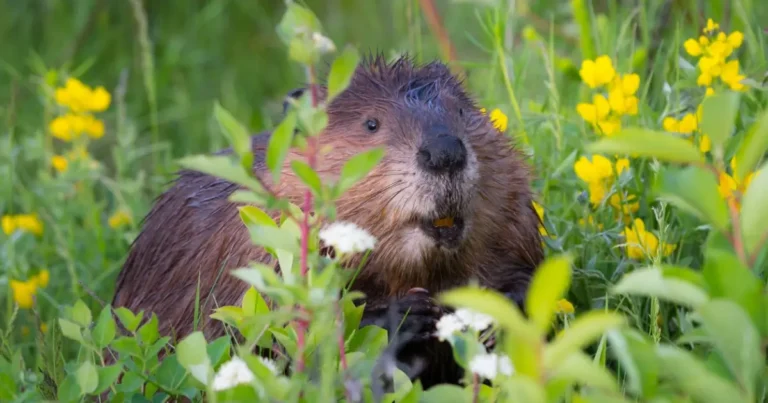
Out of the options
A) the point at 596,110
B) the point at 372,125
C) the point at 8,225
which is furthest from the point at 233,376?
the point at 8,225

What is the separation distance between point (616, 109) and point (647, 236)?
35 cm

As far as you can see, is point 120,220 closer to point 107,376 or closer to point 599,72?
point 599,72

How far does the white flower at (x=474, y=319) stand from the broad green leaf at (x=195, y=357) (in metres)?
0.38

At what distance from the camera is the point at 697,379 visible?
1304 millimetres

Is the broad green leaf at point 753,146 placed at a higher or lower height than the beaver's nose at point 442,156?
higher

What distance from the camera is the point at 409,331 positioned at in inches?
88.6

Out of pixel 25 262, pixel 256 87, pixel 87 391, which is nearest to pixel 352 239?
pixel 87 391

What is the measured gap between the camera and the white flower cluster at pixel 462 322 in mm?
1592

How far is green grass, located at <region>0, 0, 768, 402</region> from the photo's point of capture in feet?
9.04

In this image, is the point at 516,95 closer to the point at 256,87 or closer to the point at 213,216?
the point at 213,216

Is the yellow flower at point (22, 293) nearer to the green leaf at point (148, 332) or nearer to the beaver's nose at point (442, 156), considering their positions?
the green leaf at point (148, 332)

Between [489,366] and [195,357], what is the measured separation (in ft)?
1.52

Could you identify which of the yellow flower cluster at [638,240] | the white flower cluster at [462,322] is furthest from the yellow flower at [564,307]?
the white flower cluster at [462,322]

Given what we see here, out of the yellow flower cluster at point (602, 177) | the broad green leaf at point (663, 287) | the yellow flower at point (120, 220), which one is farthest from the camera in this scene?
the yellow flower at point (120, 220)
